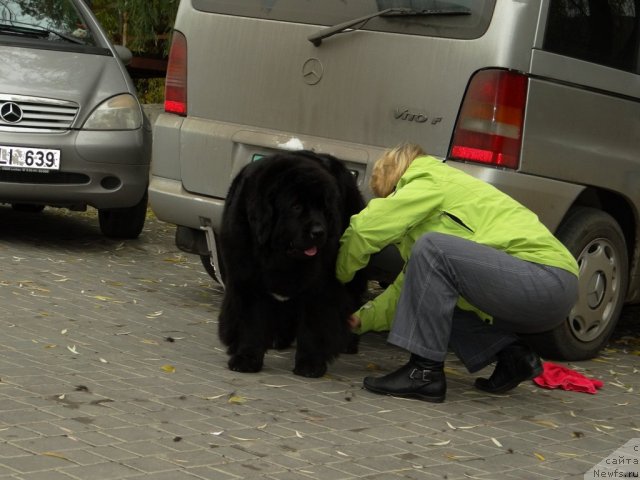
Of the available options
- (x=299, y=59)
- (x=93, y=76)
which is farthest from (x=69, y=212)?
(x=299, y=59)

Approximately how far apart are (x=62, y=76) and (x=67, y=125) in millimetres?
425

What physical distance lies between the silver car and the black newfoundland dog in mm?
3438

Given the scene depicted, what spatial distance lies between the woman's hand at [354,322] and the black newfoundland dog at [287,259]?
1.7 inches

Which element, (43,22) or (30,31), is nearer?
(30,31)

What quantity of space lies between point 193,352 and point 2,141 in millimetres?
3303

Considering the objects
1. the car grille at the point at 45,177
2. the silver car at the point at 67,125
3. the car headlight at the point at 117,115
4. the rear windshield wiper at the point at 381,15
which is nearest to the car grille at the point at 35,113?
the silver car at the point at 67,125

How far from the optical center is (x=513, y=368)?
Result: 5.72 meters

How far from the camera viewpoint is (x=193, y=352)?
Result: 6.07m

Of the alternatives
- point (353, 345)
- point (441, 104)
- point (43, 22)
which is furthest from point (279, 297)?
point (43, 22)

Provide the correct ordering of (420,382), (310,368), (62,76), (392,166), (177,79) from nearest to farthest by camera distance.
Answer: (420,382) < (392,166) < (310,368) < (177,79) < (62,76)

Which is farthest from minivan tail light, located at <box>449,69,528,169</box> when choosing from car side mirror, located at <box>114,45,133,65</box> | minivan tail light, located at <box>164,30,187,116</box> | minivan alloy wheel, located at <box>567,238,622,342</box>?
car side mirror, located at <box>114,45,133,65</box>

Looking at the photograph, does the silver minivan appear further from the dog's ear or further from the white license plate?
the white license plate

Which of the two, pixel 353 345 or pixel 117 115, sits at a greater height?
pixel 117 115

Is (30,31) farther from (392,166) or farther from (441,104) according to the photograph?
(392,166)
